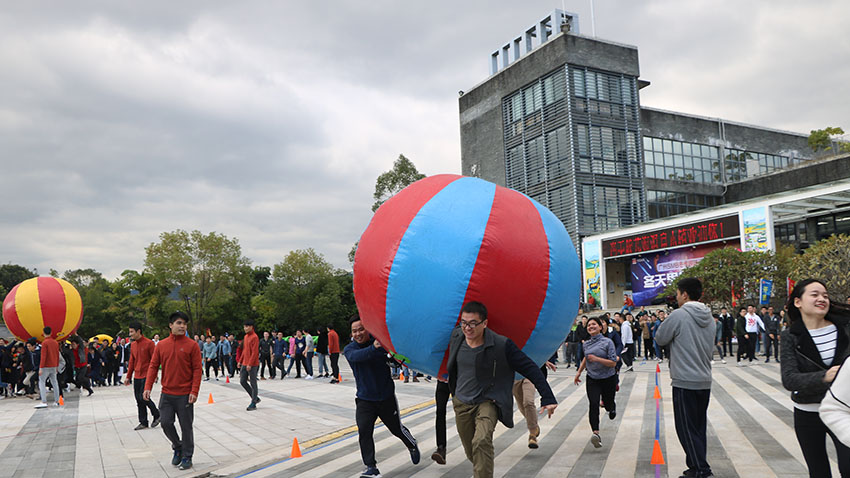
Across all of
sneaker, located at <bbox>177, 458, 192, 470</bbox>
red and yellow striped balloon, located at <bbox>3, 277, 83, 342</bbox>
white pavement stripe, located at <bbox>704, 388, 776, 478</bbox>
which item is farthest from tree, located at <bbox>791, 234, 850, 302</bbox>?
red and yellow striped balloon, located at <bbox>3, 277, 83, 342</bbox>

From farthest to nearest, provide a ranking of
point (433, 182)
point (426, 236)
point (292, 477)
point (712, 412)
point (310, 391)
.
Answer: point (310, 391), point (712, 412), point (292, 477), point (433, 182), point (426, 236)

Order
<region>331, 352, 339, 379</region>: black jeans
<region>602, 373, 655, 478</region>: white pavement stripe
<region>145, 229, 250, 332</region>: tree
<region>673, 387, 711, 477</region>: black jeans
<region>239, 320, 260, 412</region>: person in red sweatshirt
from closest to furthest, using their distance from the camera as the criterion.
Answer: <region>673, 387, 711, 477</region>: black jeans → <region>602, 373, 655, 478</region>: white pavement stripe → <region>239, 320, 260, 412</region>: person in red sweatshirt → <region>331, 352, 339, 379</region>: black jeans → <region>145, 229, 250, 332</region>: tree

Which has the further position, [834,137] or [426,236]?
[834,137]

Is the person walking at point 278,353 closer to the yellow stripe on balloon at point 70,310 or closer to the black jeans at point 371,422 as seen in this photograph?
the yellow stripe on balloon at point 70,310

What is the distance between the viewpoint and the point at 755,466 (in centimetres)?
654

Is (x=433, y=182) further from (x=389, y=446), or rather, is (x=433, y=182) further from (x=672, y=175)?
(x=672, y=175)

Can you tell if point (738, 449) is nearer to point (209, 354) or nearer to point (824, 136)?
point (209, 354)

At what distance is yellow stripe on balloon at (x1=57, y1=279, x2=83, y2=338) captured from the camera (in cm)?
1891

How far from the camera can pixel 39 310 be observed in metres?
18.3

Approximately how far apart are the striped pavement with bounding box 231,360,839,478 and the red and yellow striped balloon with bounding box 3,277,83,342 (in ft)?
42.0

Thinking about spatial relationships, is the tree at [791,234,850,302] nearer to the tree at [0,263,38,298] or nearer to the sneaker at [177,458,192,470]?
the sneaker at [177,458,192,470]

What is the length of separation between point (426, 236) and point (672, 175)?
48624 millimetres

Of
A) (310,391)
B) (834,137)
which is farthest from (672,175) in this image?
(310,391)

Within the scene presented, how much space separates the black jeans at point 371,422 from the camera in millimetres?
6688
